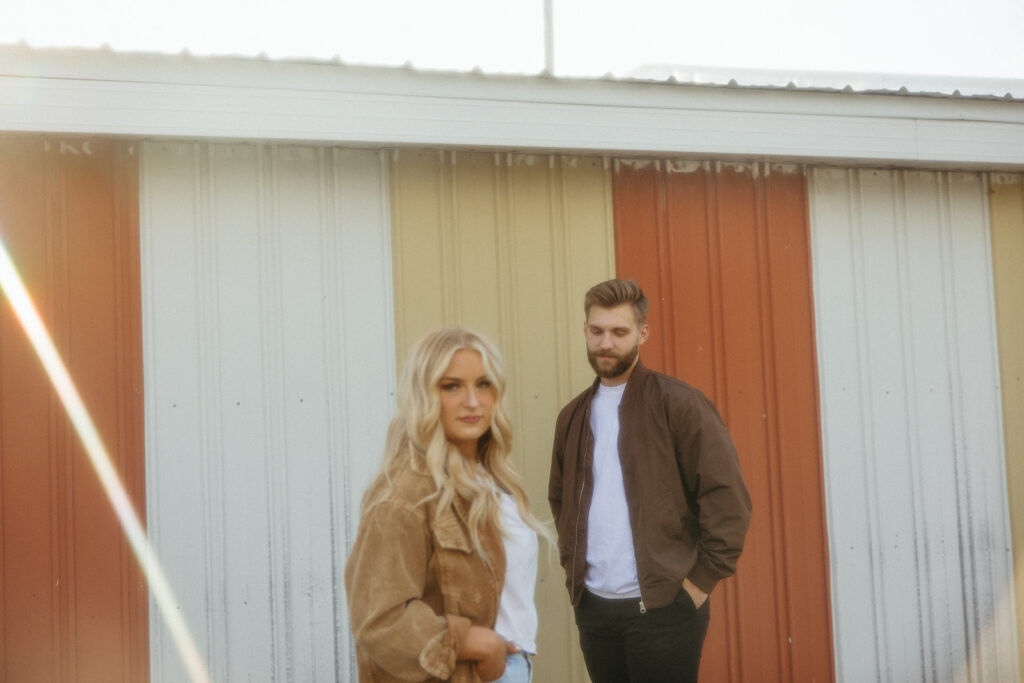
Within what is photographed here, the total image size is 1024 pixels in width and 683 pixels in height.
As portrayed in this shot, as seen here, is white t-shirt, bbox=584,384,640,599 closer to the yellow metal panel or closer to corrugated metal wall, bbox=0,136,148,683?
the yellow metal panel

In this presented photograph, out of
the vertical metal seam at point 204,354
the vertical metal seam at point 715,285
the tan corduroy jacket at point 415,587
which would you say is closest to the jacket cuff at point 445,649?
the tan corduroy jacket at point 415,587

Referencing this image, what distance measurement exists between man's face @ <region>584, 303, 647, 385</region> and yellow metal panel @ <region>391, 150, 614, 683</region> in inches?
29.1

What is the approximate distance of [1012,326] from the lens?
197 inches

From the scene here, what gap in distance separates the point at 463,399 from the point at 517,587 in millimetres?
503

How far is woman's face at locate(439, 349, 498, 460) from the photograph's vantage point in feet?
7.67

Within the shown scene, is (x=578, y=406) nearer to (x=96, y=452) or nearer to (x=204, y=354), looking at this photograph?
(x=204, y=354)

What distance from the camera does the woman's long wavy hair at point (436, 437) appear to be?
2.25 meters

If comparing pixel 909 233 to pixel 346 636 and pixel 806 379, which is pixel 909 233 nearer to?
pixel 806 379

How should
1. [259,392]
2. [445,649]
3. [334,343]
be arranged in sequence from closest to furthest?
[445,649], [259,392], [334,343]

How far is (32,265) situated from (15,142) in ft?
1.73

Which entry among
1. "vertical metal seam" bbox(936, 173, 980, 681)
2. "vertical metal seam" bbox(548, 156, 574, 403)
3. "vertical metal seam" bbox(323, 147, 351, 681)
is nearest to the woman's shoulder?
"vertical metal seam" bbox(323, 147, 351, 681)

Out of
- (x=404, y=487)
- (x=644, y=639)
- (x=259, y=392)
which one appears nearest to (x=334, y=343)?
(x=259, y=392)

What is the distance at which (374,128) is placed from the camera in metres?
4.04

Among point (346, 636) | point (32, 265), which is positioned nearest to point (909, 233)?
point (346, 636)
